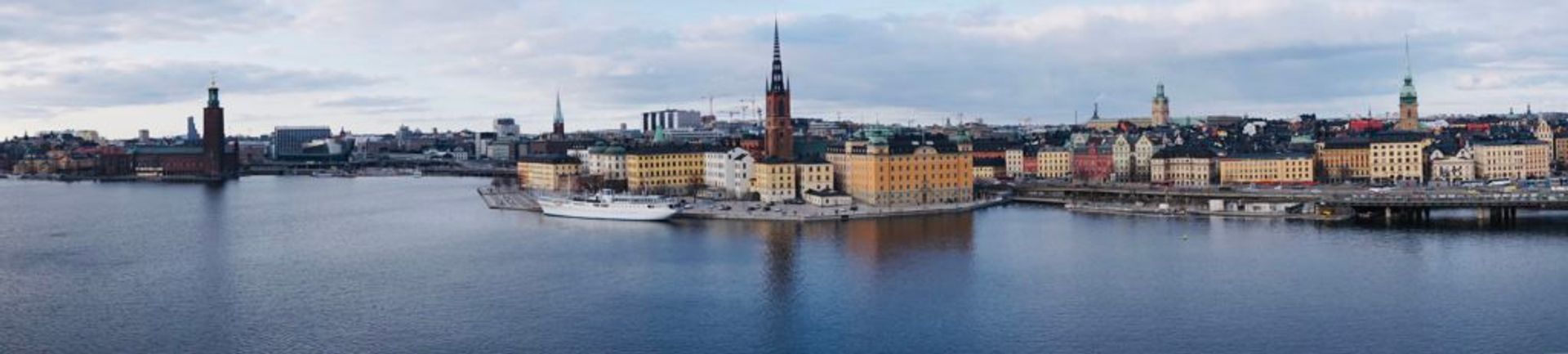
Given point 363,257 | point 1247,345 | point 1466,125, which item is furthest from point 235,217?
point 1466,125

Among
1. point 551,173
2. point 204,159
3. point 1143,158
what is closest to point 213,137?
point 204,159

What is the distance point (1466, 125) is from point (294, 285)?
65817 mm

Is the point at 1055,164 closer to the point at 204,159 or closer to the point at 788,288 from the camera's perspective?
the point at 788,288

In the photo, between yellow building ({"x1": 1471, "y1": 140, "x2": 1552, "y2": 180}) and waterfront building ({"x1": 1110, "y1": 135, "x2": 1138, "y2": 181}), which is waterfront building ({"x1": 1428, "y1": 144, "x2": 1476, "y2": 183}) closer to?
yellow building ({"x1": 1471, "y1": 140, "x2": 1552, "y2": 180})

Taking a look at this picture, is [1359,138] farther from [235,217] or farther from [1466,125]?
[235,217]

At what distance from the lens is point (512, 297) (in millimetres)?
21375

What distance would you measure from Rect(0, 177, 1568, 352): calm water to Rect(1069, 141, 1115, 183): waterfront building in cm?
1807

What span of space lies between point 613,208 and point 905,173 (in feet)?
25.6

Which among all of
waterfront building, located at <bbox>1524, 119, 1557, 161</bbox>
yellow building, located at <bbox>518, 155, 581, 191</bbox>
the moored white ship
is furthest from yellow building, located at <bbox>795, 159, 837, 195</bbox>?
waterfront building, located at <bbox>1524, 119, 1557, 161</bbox>

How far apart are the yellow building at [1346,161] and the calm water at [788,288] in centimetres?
1641

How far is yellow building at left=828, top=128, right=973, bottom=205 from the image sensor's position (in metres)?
39.2

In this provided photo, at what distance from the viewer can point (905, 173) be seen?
39.4m

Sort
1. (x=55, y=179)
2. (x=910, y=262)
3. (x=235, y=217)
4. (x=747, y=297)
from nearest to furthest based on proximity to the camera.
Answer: (x=747, y=297) → (x=910, y=262) → (x=235, y=217) → (x=55, y=179)

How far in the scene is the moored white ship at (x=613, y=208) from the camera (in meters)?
35.6
